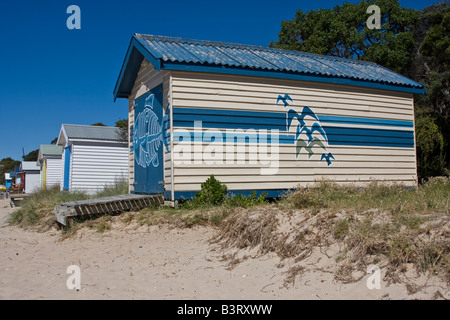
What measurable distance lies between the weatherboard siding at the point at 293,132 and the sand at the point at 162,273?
229cm

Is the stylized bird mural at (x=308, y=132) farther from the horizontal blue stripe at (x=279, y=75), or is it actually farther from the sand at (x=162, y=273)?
the sand at (x=162, y=273)

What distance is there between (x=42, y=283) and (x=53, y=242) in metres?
3.27

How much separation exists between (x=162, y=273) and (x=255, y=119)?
544cm

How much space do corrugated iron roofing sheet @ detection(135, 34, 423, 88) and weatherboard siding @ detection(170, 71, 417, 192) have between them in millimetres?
350

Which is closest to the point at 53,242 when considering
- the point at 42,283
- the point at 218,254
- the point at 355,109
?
the point at 42,283

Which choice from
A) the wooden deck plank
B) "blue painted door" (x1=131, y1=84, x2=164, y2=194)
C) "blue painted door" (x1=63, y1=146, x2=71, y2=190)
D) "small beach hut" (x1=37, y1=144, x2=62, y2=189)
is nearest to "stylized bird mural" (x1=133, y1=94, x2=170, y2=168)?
"blue painted door" (x1=131, y1=84, x2=164, y2=194)

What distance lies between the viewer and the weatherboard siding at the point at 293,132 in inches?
381

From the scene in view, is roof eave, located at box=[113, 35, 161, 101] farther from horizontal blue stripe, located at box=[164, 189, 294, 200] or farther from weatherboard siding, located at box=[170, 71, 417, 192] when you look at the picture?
horizontal blue stripe, located at box=[164, 189, 294, 200]

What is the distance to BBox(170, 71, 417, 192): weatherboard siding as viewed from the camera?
381 inches

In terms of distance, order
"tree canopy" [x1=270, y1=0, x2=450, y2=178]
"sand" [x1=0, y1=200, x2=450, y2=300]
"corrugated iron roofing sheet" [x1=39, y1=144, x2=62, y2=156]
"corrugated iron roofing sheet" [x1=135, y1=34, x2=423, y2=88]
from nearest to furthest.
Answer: "sand" [x1=0, y1=200, x2=450, y2=300]
"corrugated iron roofing sheet" [x1=135, y1=34, x2=423, y2=88]
"tree canopy" [x1=270, y1=0, x2=450, y2=178]
"corrugated iron roofing sheet" [x1=39, y1=144, x2=62, y2=156]

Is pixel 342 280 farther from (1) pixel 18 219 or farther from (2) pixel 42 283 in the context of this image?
(1) pixel 18 219

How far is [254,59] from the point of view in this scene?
1130 cm

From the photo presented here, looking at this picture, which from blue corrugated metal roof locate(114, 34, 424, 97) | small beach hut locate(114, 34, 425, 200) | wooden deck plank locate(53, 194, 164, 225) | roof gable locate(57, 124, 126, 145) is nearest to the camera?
wooden deck plank locate(53, 194, 164, 225)

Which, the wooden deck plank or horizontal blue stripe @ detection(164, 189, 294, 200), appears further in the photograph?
horizontal blue stripe @ detection(164, 189, 294, 200)
